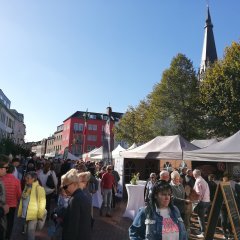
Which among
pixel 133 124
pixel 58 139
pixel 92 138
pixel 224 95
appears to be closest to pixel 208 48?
pixel 133 124

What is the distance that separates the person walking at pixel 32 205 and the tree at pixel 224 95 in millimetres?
22541

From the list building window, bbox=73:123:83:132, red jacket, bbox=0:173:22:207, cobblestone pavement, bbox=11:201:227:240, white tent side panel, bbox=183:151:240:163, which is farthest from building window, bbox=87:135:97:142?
red jacket, bbox=0:173:22:207

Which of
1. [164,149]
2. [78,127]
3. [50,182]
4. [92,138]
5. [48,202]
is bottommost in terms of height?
[48,202]

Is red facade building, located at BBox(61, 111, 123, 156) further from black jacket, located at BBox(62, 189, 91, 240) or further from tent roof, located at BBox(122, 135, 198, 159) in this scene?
black jacket, located at BBox(62, 189, 91, 240)

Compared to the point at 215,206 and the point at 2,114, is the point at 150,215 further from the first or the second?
the point at 2,114

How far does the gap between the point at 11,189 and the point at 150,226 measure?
12.2 ft

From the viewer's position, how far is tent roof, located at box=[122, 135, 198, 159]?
13834 millimetres

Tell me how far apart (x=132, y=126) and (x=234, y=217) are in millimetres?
36120

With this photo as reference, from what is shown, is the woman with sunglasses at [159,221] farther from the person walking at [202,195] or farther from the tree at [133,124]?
the tree at [133,124]

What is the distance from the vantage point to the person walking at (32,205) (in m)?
5.77

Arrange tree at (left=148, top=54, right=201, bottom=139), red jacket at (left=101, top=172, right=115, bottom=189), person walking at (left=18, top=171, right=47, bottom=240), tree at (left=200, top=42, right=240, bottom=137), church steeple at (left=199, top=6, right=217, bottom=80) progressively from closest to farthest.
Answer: person walking at (left=18, top=171, right=47, bottom=240), red jacket at (left=101, top=172, right=115, bottom=189), tree at (left=200, top=42, right=240, bottom=137), tree at (left=148, top=54, right=201, bottom=139), church steeple at (left=199, top=6, right=217, bottom=80)

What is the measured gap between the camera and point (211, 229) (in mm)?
6910

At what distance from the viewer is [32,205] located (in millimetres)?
5773

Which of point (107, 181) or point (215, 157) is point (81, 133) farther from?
point (215, 157)
